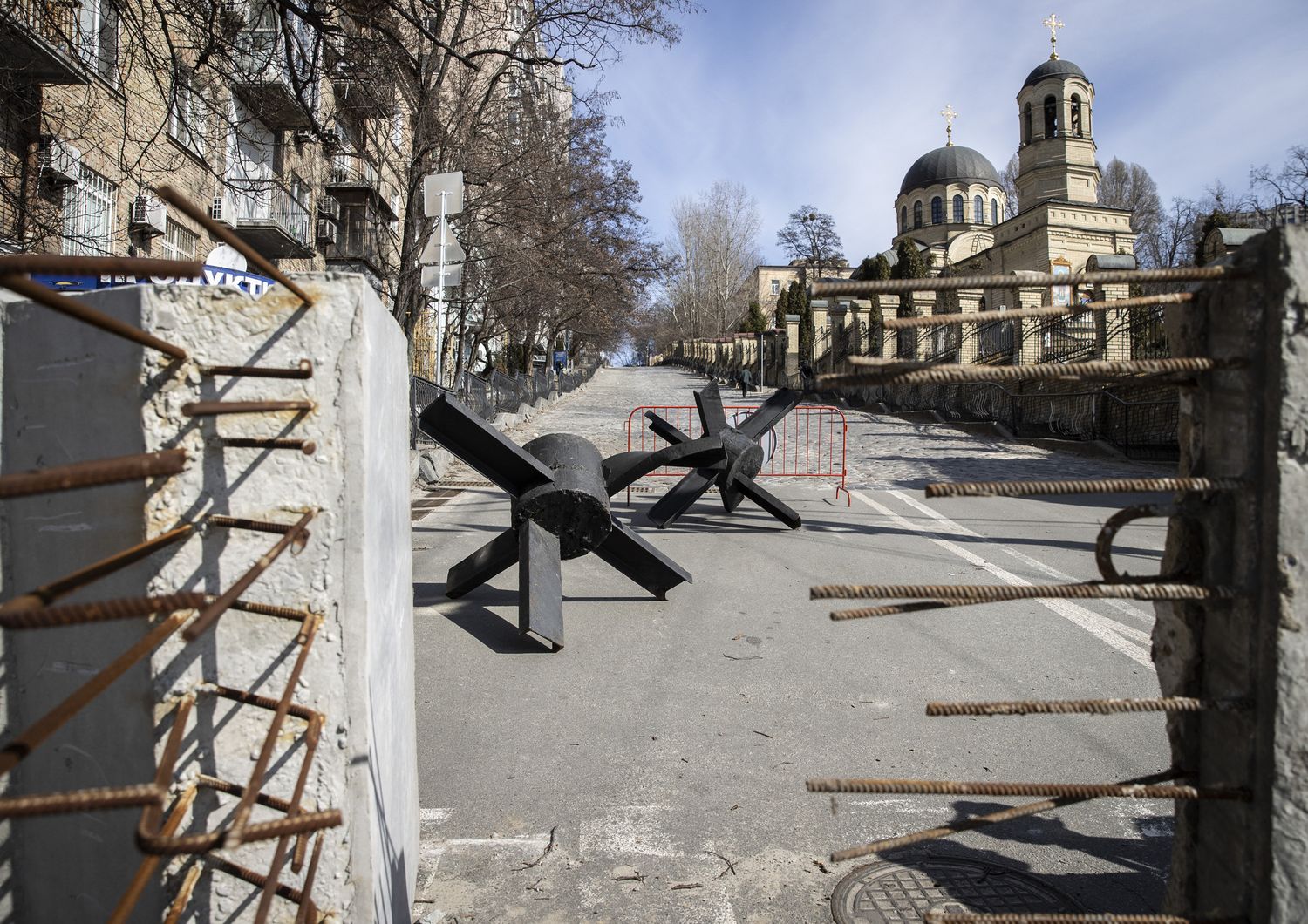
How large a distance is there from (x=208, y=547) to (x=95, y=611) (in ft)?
2.61

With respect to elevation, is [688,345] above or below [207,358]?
above

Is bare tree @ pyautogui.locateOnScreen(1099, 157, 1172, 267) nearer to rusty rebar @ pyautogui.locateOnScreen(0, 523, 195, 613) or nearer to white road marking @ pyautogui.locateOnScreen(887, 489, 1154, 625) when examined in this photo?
white road marking @ pyautogui.locateOnScreen(887, 489, 1154, 625)

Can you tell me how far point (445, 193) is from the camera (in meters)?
12.2

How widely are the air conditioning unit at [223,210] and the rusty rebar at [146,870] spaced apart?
62.5ft

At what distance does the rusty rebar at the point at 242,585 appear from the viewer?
135cm

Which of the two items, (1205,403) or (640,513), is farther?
(640,513)

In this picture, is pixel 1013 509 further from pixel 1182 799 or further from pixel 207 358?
pixel 207 358

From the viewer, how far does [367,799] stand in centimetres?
202

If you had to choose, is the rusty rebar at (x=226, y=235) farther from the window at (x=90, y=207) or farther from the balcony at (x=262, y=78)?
the window at (x=90, y=207)

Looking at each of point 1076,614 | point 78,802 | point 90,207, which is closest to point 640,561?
point 1076,614

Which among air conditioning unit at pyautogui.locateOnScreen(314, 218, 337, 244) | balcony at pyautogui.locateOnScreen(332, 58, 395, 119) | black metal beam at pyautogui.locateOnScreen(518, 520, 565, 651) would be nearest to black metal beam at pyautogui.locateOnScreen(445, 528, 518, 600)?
black metal beam at pyautogui.locateOnScreen(518, 520, 565, 651)

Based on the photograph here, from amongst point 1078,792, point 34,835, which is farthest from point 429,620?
point 1078,792

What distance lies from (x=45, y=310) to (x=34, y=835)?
123 cm

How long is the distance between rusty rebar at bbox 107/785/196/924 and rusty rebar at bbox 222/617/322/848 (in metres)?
0.11
